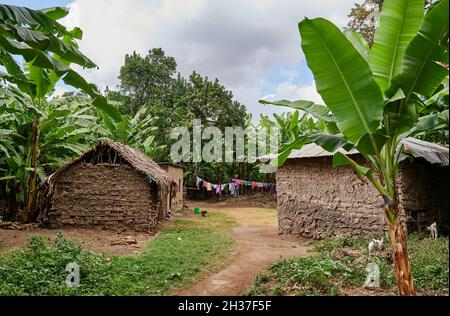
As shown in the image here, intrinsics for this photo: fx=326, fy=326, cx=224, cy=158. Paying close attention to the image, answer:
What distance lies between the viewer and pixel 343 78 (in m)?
3.52

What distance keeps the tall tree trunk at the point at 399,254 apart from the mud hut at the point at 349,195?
3.87m

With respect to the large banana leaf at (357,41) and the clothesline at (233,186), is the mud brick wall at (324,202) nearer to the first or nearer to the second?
the large banana leaf at (357,41)

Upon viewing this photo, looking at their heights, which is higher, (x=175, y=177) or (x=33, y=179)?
(x=175, y=177)

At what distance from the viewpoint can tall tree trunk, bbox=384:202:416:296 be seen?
3438 mm

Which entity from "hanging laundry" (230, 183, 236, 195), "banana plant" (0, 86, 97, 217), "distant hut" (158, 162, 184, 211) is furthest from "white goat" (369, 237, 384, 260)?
"hanging laundry" (230, 183, 236, 195)

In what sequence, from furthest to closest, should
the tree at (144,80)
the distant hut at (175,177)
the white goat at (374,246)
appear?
the tree at (144,80), the distant hut at (175,177), the white goat at (374,246)

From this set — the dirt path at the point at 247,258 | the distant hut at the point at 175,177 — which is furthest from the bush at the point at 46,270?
the distant hut at the point at 175,177

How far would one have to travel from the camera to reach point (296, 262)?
246 inches

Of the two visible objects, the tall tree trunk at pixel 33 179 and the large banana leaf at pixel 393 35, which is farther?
the tall tree trunk at pixel 33 179

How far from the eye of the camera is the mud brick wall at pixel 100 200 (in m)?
10.8

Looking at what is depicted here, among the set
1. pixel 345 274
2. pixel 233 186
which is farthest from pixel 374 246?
pixel 233 186

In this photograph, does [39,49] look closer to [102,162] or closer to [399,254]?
[399,254]

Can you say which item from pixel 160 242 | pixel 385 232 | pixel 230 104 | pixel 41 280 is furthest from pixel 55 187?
pixel 230 104

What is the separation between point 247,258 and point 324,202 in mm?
3227
